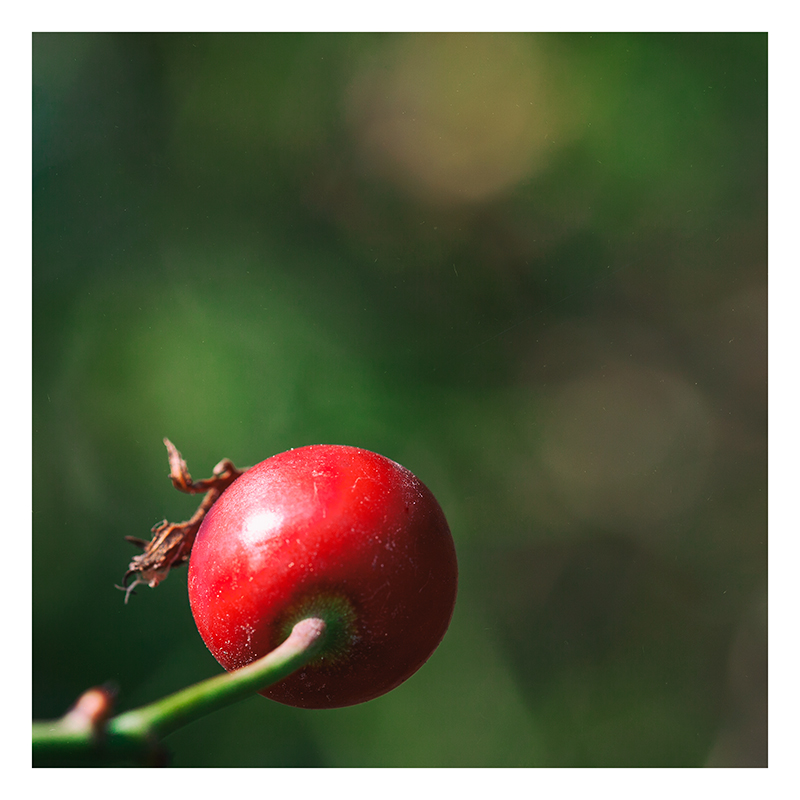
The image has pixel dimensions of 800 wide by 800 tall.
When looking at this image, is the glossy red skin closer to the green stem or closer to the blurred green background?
the green stem

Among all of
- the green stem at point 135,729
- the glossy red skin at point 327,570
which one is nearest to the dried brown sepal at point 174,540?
the glossy red skin at point 327,570

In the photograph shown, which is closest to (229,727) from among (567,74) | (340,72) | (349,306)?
(349,306)

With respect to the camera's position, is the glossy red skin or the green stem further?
the glossy red skin

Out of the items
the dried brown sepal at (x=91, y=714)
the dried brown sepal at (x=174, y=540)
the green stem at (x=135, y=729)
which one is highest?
the dried brown sepal at (x=174, y=540)

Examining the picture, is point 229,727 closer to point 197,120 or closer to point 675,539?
point 675,539

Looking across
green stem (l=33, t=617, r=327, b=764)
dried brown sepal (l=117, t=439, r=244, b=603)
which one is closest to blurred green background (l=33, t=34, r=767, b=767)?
dried brown sepal (l=117, t=439, r=244, b=603)

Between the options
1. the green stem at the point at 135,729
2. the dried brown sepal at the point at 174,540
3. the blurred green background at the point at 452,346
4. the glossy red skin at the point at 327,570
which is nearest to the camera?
the green stem at the point at 135,729

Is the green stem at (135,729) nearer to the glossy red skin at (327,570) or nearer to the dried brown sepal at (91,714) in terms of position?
the dried brown sepal at (91,714)
